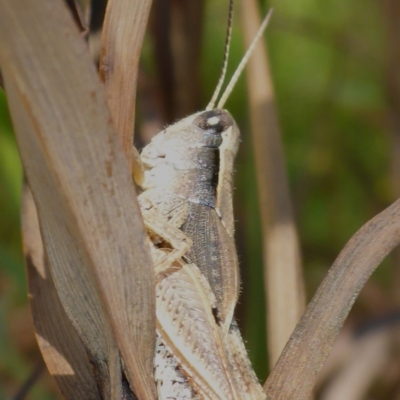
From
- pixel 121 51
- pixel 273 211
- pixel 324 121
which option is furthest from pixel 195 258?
pixel 324 121

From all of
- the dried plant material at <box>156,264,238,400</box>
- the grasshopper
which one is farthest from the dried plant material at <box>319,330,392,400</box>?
the dried plant material at <box>156,264,238,400</box>

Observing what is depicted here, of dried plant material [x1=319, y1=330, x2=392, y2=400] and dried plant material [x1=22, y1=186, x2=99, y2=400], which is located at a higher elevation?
dried plant material [x1=22, y1=186, x2=99, y2=400]

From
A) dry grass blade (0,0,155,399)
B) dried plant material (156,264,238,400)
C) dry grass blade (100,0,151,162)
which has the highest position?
dry grass blade (100,0,151,162)

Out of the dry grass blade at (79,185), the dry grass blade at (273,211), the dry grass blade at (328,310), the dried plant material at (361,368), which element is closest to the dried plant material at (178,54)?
the dry grass blade at (273,211)

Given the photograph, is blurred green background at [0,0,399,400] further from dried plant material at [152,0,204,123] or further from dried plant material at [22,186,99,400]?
dried plant material at [22,186,99,400]

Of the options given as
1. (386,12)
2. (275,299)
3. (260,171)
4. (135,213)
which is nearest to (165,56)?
(260,171)

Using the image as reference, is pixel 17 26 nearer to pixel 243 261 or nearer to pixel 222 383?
pixel 222 383

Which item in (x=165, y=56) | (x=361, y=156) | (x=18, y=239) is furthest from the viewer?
(x=361, y=156)
